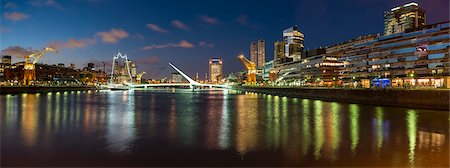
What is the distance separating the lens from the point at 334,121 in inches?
1003

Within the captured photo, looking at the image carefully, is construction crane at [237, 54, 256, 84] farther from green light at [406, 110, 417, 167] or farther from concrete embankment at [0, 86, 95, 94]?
green light at [406, 110, 417, 167]

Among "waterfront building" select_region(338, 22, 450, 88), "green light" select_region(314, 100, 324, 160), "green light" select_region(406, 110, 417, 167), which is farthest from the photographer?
"waterfront building" select_region(338, 22, 450, 88)

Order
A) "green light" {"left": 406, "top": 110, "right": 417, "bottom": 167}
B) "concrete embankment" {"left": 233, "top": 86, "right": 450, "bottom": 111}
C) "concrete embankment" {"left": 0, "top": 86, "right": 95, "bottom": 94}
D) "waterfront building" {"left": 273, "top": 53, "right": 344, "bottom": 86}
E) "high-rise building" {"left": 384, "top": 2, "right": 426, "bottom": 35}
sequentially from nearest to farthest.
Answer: "green light" {"left": 406, "top": 110, "right": 417, "bottom": 167}
"concrete embankment" {"left": 233, "top": 86, "right": 450, "bottom": 111}
"concrete embankment" {"left": 0, "top": 86, "right": 95, "bottom": 94}
"waterfront building" {"left": 273, "top": 53, "right": 344, "bottom": 86}
"high-rise building" {"left": 384, "top": 2, "right": 426, "bottom": 35}

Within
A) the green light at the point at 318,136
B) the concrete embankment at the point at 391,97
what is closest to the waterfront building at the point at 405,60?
the concrete embankment at the point at 391,97

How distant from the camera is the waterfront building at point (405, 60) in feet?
222

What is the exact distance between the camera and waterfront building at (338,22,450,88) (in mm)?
67750

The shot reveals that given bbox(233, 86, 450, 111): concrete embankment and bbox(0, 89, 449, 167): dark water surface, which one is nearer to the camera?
bbox(0, 89, 449, 167): dark water surface

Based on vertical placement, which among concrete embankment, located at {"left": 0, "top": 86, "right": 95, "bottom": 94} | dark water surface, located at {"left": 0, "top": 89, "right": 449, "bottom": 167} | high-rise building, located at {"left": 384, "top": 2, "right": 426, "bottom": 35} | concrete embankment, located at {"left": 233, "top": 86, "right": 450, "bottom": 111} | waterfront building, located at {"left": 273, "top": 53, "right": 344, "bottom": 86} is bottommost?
dark water surface, located at {"left": 0, "top": 89, "right": 449, "bottom": 167}

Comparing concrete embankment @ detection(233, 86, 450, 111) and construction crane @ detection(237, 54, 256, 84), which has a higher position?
construction crane @ detection(237, 54, 256, 84)

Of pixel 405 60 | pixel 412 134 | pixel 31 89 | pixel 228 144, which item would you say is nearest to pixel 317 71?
pixel 405 60

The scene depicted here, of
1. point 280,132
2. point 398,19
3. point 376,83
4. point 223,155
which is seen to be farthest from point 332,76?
point 223,155

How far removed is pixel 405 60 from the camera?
7569cm

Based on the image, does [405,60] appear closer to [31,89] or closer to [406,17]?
[31,89]

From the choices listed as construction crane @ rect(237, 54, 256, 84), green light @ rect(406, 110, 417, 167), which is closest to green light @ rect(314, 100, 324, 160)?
green light @ rect(406, 110, 417, 167)
